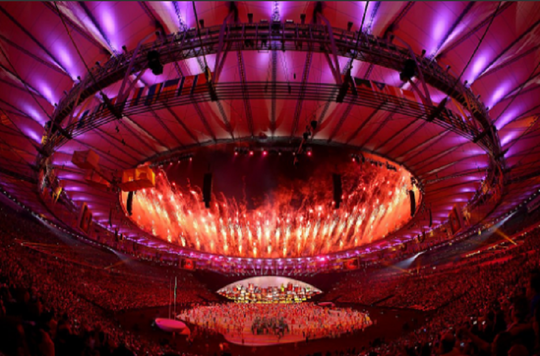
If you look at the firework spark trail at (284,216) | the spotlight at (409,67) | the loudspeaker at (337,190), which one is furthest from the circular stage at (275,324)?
the spotlight at (409,67)

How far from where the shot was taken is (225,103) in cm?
1579

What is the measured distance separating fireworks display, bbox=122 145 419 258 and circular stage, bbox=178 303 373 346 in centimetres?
781

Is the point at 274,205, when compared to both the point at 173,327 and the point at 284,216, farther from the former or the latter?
the point at 173,327

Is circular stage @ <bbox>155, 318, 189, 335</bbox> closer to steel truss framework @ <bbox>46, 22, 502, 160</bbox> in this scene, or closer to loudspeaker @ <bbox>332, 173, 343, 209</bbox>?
loudspeaker @ <bbox>332, 173, 343, 209</bbox>

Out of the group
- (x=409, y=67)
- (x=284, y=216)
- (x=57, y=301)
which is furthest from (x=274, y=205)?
(x=409, y=67)

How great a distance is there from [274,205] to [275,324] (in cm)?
1030

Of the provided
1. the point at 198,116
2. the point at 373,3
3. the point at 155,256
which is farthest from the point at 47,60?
the point at 155,256

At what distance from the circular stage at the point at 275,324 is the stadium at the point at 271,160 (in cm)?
24

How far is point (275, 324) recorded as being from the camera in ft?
83.1

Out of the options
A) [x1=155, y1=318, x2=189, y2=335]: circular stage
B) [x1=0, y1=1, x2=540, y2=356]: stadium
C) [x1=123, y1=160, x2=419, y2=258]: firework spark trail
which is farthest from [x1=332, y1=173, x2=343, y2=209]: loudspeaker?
[x1=155, y1=318, x2=189, y2=335]: circular stage

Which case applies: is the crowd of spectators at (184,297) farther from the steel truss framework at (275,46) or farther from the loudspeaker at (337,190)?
the steel truss framework at (275,46)

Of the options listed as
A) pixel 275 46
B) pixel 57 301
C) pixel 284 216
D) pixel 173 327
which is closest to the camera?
pixel 275 46

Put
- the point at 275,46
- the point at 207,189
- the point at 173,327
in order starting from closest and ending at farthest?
1. the point at 275,46
2. the point at 207,189
3. the point at 173,327

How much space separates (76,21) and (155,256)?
37394mm
